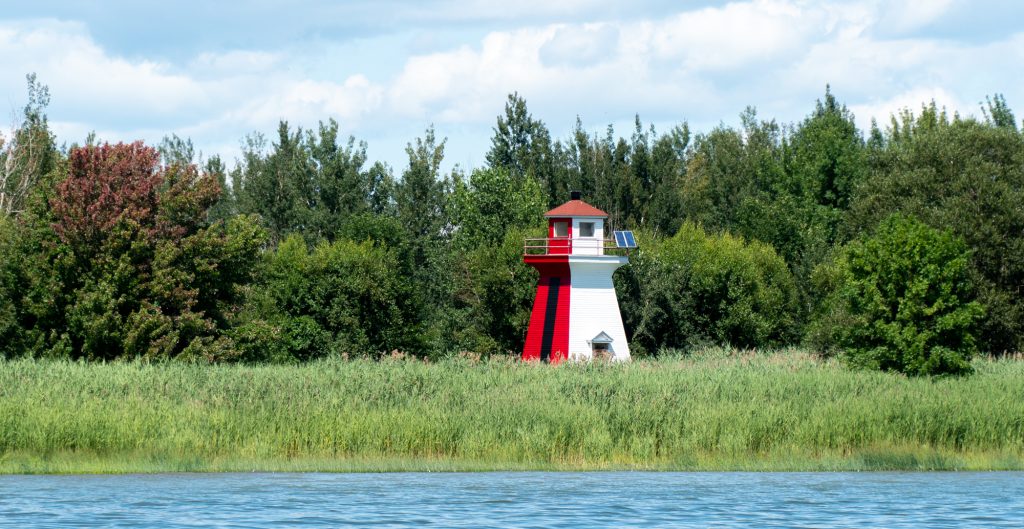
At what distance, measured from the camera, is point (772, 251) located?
66.6 meters

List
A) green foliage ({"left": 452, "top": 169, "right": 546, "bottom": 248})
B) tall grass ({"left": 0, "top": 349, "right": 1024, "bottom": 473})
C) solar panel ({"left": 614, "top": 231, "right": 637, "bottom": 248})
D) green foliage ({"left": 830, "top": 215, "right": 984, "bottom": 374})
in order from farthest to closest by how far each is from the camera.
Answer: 1. green foliage ({"left": 452, "top": 169, "right": 546, "bottom": 248})
2. solar panel ({"left": 614, "top": 231, "right": 637, "bottom": 248})
3. green foliage ({"left": 830, "top": 215, "right": 984, "bottom": 374})
4. tall grass ({"left": 0, "top": 349, "right": 1024, "bottom": 473})

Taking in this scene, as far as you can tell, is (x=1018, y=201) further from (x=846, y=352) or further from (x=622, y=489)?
(x=622, y=489)

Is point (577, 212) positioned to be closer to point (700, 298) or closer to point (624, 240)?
point (624, 240)

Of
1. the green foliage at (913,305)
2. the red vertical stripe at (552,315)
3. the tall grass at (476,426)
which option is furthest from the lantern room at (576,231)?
the tall grass at (476,426)

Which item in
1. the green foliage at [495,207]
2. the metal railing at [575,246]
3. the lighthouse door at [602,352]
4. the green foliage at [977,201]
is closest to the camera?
the lighthouse door at [602,352]

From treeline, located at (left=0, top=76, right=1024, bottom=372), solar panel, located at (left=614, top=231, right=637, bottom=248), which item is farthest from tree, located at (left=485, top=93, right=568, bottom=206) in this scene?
solar panel, located at (left=614, top=231, right=637, bottom=248)

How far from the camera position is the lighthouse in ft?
158

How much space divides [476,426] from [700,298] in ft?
108

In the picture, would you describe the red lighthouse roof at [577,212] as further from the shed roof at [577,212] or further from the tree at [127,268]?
the tree at [127,268]

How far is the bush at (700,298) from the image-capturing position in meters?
58.2

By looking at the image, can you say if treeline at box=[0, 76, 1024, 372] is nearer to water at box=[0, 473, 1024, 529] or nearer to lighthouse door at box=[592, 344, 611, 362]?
lighthouse door at box=[592, 344, 611, 362]

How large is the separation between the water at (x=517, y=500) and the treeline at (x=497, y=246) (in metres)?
14.5

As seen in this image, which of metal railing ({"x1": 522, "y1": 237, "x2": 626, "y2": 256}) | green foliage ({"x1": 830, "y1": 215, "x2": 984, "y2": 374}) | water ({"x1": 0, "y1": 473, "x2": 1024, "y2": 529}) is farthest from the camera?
metal railing ({"x1": 522, "y1": 237, "x2": 626, "y2": 256})

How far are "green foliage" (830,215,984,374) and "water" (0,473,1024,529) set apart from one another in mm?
11594
